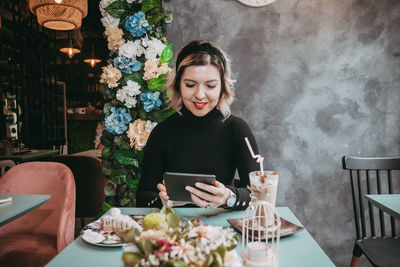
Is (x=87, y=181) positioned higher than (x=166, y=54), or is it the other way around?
(x=166, y=54)

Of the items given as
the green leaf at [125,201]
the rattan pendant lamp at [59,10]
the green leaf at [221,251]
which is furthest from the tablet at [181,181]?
the rattan pendant lamp at [59,10]

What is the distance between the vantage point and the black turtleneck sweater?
5.61ft

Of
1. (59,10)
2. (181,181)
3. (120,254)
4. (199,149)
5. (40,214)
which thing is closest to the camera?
(120,254)

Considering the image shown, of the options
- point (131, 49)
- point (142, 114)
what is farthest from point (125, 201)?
point (131, 49)

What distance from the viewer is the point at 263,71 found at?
2.26 m

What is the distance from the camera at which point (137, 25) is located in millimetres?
2074

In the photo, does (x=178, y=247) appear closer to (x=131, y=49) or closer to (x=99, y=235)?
(x=99, y=235)

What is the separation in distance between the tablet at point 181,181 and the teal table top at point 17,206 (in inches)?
30.8

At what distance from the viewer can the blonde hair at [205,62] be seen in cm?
165

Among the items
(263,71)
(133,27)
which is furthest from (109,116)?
(263,71)

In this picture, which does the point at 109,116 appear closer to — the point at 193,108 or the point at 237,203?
the point at 193,108

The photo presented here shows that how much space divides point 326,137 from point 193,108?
117cm

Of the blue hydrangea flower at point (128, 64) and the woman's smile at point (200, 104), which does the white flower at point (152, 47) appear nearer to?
the blue hydrangea flower at point (128, 64)

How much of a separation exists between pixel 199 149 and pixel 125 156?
661 mm
